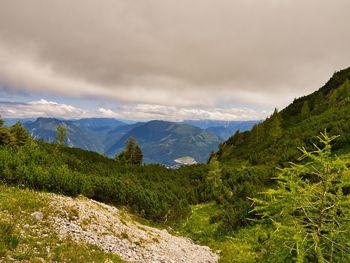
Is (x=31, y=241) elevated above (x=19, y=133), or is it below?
below

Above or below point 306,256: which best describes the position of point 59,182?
below

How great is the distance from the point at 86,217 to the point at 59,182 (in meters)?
6.46

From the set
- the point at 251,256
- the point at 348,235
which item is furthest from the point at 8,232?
the point at 348,235

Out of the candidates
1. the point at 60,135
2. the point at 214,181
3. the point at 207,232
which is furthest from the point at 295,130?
the point at 60,135

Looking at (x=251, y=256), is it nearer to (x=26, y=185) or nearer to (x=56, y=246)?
(x=56, y=246)

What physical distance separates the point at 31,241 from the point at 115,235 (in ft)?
20.9

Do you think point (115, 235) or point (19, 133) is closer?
point (115, 235)

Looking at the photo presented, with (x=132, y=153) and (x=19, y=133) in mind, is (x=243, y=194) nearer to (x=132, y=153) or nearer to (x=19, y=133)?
(x=19, y=133)

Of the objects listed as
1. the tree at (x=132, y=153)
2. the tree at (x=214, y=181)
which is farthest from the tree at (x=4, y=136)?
the tree at (x=132, y=153)

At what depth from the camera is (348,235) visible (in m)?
8.27

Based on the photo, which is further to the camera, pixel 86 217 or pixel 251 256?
pixel 86 217

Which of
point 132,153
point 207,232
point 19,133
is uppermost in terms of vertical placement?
point 19,133

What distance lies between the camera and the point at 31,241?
15.4 meters

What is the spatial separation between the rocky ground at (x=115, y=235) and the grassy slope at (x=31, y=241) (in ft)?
2.57
